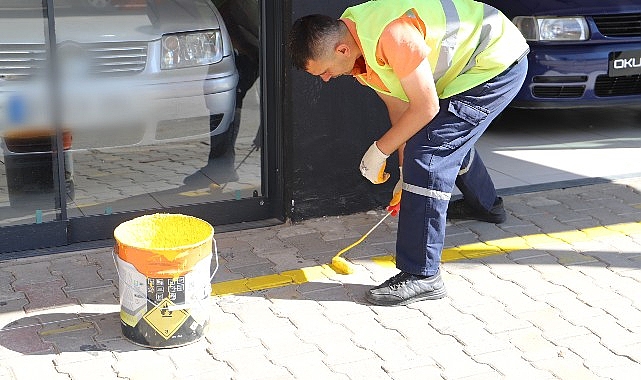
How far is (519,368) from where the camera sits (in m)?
4.05

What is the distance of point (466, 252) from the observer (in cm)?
537

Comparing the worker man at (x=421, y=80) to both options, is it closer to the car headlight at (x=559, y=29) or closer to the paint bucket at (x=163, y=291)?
the paint bucket at (x=163, y=291)

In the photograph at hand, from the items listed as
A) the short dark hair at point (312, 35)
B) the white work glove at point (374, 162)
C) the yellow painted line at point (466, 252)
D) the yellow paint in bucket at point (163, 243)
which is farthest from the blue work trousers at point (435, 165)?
the yellow paint in bucket at point (163, 243)

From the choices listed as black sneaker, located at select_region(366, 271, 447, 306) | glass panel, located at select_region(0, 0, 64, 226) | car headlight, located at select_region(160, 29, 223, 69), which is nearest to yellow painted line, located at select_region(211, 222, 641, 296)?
black sneaker, located at select_region(366, 271, 447, 306)

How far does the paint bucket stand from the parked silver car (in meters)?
1.19

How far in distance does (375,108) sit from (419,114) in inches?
57.7

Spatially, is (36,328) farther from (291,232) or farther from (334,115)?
(334,115)

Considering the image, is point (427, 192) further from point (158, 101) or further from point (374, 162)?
point (158, 101)

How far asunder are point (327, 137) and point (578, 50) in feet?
9.80

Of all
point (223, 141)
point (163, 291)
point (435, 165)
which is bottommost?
point (163, 291)

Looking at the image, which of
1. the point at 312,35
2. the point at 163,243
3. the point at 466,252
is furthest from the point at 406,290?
the point at 312,35

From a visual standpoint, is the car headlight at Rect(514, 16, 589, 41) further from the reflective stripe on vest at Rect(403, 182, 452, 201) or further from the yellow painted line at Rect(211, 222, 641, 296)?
the reflective stripe on vest at Rect(403, 182, 452, 201)

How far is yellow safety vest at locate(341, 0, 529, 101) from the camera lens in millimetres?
4289

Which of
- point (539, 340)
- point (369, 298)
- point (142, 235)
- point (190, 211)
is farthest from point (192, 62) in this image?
point (539, 340)
